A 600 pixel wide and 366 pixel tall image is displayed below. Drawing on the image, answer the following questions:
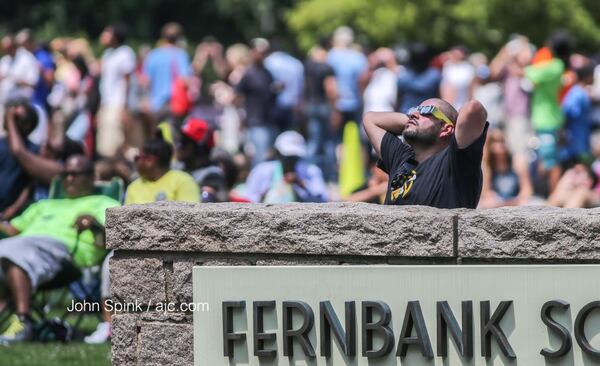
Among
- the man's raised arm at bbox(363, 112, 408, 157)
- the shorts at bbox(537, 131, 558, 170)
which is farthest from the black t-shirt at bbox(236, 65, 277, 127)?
the man's raised arm at bbox(363, 112, 408, 157)

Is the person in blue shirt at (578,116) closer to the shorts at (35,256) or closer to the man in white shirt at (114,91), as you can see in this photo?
the man in white shirt at (114,91)

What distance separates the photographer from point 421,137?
23.2ft

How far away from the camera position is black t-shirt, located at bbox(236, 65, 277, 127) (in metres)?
17.8

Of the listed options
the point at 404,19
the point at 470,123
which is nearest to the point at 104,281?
the point at 470,123

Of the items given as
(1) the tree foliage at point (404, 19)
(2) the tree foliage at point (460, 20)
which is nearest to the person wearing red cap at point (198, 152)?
(1) the tree foliage at point (404, 19)

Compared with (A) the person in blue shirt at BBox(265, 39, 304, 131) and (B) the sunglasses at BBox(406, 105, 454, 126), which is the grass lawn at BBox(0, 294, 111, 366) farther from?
(A) the person in blue shirt at BBox(265, 39, 304, 131)

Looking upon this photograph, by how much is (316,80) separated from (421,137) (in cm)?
1146

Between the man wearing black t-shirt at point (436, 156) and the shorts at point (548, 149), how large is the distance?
9.34 meters

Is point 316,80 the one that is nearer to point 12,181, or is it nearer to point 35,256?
point 12,181

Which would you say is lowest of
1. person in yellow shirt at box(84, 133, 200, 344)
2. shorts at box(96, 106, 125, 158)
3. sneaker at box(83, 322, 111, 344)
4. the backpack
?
sneaker at box(83, 322, 111, 344)

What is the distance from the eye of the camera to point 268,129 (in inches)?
706

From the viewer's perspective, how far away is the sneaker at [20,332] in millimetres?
10242

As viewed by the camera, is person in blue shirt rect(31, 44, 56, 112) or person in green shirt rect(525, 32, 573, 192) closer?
person in green shirt rect(525, 32, 573, 192)

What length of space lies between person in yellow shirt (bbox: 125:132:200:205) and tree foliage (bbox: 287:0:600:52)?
18175 millimetres
